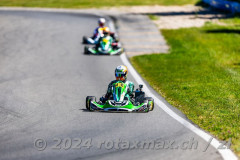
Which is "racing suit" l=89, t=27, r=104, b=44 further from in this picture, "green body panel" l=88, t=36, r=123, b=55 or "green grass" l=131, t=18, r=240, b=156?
"green grass" l=131, t=18, r=240, b=156

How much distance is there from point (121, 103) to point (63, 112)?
165cm

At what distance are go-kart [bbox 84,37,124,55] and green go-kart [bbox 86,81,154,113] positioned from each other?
32.0 ft

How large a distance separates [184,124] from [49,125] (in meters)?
3.40

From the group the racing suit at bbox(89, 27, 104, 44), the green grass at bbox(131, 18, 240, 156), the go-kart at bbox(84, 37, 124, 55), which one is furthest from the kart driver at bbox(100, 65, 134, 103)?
the racing suit at bbox(89, 27, 104, 44)

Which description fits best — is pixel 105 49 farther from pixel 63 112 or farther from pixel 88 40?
pixel 63 112

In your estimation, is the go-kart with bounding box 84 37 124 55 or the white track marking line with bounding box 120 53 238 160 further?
the go-kart with bounding box 84 37 124 55

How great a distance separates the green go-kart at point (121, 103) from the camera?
1379 cm

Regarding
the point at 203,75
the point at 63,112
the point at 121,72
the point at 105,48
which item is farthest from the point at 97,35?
the point at 63,112

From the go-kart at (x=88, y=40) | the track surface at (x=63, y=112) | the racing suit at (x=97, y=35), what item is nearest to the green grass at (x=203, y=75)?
the track surface at (x=63, y=112)

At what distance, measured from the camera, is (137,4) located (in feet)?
150

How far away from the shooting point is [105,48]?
2444 centimetres

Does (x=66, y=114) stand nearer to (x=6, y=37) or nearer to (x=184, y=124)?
(x=184, y=124)

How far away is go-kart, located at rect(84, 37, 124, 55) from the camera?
24270mm

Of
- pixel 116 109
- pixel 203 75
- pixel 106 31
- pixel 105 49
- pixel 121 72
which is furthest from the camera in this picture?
pixel 106 31
